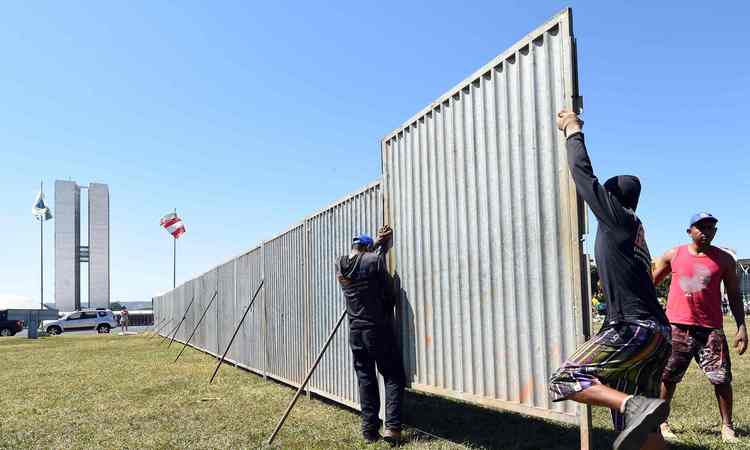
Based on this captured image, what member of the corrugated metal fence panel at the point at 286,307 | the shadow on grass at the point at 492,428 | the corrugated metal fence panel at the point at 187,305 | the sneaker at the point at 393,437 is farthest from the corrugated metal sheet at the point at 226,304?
the sneaker at the point at 393,437

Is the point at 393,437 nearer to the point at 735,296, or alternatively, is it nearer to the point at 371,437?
the point at 371,437

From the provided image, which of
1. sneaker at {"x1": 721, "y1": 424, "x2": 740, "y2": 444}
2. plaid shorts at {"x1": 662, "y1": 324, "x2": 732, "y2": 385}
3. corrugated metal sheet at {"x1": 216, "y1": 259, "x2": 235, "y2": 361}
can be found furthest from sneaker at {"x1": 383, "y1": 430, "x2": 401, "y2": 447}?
corrugated metal sheet at {"x1": 216, "y1": 259, "x2": 235, "y2": 361}

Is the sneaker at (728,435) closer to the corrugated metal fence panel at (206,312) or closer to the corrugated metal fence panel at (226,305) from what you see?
the corrugated metal fence panel at (226,305)

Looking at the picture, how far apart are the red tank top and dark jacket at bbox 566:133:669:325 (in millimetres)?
2314

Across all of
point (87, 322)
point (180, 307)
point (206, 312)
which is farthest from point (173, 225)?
point (206, 312)

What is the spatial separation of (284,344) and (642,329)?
6777mm

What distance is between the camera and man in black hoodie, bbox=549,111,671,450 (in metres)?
2.79

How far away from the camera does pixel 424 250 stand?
5.07 metres

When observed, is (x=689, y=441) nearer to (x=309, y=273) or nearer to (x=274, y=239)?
(x=309, y=273)

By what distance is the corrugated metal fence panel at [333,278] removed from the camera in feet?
20.4

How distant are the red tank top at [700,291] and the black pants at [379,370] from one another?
2360 mm

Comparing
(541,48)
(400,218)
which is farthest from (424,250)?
(541,48)

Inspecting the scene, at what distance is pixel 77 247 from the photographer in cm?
7550

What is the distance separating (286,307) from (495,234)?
5.28 metres
